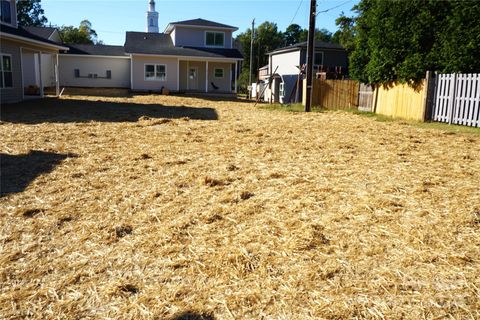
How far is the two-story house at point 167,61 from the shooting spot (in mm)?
32531

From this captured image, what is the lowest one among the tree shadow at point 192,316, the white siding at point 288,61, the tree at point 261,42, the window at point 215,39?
the tree shadow at point 192,316

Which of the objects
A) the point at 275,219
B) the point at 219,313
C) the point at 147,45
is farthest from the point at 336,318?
the point at 147,45

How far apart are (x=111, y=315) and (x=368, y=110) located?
18884 mm

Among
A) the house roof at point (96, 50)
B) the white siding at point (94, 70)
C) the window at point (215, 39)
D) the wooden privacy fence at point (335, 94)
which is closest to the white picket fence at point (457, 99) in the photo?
the wooden privacy fence at point (335, 94)

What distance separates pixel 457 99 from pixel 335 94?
8865 mm

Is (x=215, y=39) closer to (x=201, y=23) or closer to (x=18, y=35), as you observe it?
(x=201, y=23)

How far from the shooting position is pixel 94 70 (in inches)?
1411

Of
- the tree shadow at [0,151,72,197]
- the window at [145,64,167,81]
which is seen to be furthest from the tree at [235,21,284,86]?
the tree shadow at [0,151,72,197]

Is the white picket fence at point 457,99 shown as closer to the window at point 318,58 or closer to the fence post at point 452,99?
the fence post at point 452,99

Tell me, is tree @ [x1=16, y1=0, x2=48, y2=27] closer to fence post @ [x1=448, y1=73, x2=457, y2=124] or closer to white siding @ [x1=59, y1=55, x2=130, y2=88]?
white siding @ [x1=59, y1=55, x2=130, y2=88]

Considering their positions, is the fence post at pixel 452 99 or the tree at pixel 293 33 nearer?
the fence post at pixel 452 99

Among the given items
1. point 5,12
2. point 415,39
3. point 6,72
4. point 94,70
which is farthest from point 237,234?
point 94,70

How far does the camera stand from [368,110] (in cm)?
1995

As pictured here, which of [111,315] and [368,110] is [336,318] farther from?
[368,110]
